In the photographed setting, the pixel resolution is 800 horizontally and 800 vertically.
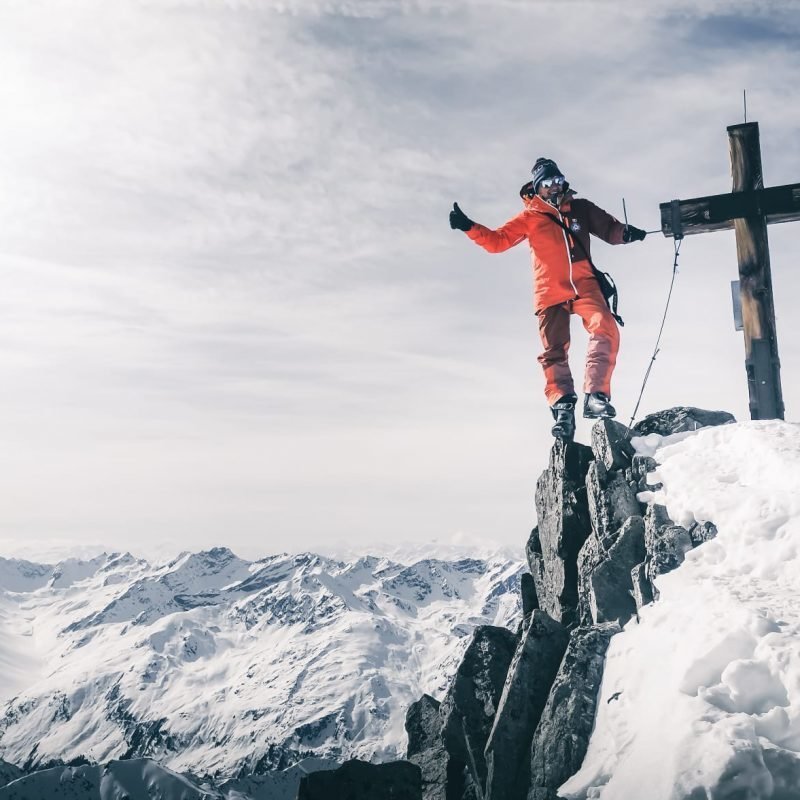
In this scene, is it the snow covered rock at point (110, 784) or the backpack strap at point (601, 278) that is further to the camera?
the snow covered rock at point (110, 784)

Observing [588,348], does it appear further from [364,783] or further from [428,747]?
[364,783]

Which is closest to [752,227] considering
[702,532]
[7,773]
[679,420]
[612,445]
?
[679,420]

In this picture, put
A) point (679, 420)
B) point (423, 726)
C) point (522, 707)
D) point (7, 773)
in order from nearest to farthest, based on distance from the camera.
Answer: point (522, 707)
point (679, 420)
point (423, 726)
point (7, 773)

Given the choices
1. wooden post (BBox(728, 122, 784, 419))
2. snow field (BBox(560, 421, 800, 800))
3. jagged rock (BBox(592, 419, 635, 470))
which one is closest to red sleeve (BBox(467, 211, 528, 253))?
jagged rock (BBox(592, 419, 635, 470))

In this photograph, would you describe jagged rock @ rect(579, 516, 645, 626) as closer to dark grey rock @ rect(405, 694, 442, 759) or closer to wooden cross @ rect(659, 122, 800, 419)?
wooden cross @ rect(659, 122, 800, 419)

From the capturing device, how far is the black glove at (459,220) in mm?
13016

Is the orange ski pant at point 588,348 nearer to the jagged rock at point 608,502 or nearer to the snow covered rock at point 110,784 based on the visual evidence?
the jagged rock at point 608,502

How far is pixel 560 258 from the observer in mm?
13219

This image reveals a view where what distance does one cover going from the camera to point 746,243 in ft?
43.5

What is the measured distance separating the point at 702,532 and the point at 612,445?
2757mm

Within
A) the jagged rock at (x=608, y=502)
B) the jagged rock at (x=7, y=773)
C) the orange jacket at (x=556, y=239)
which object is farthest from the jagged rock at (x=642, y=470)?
the jagged rock at (x=7, y=773)

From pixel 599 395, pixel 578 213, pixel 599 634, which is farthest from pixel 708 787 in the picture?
pixel 578 213

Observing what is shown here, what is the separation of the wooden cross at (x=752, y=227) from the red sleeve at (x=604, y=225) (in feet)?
3.15

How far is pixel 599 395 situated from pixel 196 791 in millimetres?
176999
